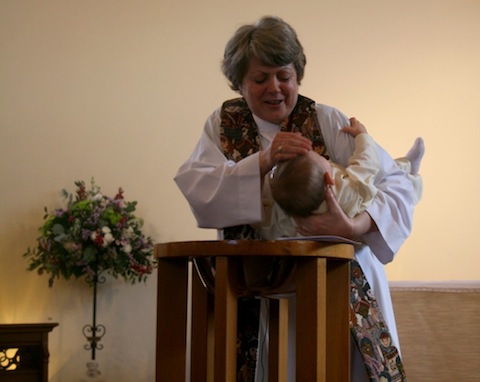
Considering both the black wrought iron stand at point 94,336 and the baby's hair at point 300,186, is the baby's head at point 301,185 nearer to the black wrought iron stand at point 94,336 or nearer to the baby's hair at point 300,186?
the baby's hair at point 300,186

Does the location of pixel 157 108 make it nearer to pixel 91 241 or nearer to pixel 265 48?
pixel 91 241

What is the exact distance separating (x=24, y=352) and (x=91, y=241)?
29.6 inches

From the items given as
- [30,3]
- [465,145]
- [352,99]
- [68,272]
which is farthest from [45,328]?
[465,145]

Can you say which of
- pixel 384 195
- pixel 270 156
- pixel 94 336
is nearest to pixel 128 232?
pixel 94 336

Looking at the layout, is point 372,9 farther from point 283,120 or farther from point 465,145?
point 283,120

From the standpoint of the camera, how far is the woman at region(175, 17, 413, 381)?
97.0 inches

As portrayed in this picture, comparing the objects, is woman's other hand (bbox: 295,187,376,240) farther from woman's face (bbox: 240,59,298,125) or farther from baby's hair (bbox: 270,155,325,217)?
woman's face (bbox: 240,59,298,125)

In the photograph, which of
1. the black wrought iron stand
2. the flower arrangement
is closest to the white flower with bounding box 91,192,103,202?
the flower arrangement

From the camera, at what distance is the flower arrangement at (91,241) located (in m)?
4.95

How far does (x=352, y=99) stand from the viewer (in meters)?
5.86

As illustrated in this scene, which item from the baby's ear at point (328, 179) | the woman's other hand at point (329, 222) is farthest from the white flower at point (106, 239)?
the baby's ear at point (328, 179)

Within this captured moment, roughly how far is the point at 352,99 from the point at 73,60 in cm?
192

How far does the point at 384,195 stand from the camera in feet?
8.58

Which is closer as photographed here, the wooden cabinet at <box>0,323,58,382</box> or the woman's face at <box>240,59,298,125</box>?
the woman's face at <box>240,59,298,125</box>
